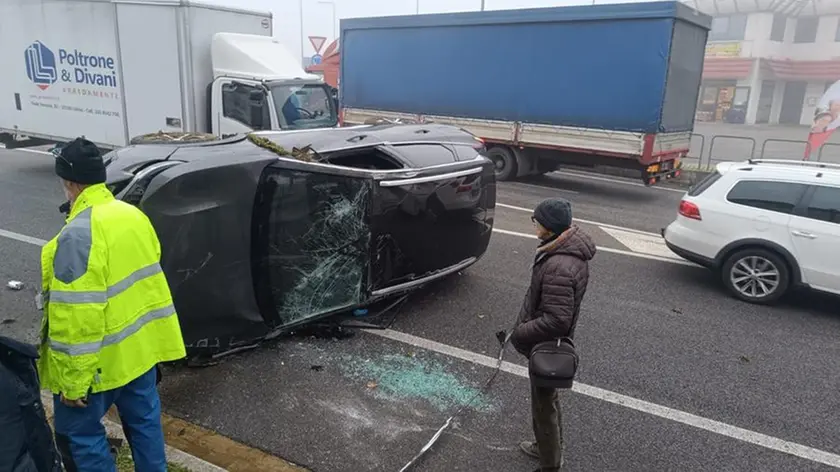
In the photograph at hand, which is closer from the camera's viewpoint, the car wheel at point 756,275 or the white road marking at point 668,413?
the white road marking at point 668,413

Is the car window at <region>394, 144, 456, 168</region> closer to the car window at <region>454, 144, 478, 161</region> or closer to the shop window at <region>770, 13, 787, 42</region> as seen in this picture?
the car window at <region>454, 144, 478, 161</region>

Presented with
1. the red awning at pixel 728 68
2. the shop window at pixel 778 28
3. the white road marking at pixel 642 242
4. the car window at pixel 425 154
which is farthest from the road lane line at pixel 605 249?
the shop window at pixel 778 28

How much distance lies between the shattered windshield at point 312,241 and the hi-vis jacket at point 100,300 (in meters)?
1.74

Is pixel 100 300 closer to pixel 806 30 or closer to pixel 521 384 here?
pixel 521 384

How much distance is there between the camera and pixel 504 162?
13.3 metres

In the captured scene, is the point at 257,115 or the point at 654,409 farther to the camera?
the point at 257,115

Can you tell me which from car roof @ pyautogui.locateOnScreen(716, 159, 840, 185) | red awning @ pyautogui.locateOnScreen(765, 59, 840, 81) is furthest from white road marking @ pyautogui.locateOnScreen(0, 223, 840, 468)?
red awning @ pyautogui.locateOnScreen(765, 59, 840, 81)

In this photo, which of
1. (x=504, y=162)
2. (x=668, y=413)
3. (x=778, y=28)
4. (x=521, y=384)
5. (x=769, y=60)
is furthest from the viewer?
(x=778, y=28)

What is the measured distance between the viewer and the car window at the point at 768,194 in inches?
250

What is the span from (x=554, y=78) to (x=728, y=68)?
104 ft

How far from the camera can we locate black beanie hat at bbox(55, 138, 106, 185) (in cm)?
271

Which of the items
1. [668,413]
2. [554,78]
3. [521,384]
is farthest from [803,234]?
[554,78]

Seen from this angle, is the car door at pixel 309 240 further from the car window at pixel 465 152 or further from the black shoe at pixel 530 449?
the black shoe at pixel 530 449

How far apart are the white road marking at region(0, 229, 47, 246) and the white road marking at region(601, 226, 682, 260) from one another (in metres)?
7.78
